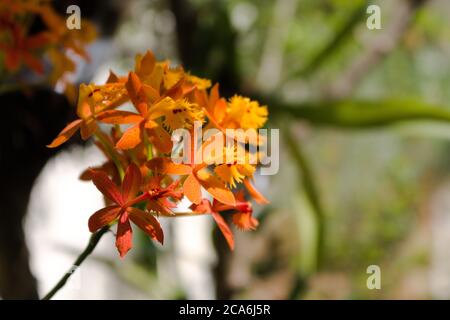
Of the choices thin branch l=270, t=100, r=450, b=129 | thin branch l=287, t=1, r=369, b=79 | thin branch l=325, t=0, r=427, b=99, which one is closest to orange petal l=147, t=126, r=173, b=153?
thin branch l=270, t=100, r=450, b=129

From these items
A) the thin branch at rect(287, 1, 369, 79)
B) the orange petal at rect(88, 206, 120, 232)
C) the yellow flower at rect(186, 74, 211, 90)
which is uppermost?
the thin branch at rect(287, 1, 369, 79)

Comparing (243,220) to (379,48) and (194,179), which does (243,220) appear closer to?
(194,179)

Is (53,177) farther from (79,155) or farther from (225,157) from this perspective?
(225,157)

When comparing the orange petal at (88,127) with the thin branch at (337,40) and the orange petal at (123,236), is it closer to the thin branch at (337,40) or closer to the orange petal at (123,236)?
the orange petal at (123,236)

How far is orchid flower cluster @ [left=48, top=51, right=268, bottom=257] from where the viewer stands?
0.86 feet

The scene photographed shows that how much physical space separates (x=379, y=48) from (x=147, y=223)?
3.02ft

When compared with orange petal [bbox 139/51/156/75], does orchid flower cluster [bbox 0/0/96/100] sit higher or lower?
higher

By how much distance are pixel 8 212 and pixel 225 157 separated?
1.34 ft

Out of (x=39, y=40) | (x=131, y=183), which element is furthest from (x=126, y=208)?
(x=39, y=40)

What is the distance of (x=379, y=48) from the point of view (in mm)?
1081

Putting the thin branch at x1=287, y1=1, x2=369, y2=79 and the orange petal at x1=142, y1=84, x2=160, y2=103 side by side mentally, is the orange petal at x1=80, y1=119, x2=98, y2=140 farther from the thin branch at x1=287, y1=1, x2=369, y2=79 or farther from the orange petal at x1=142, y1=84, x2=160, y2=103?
the thin branch at x1=287, y1=1, x2=369, y2=79
